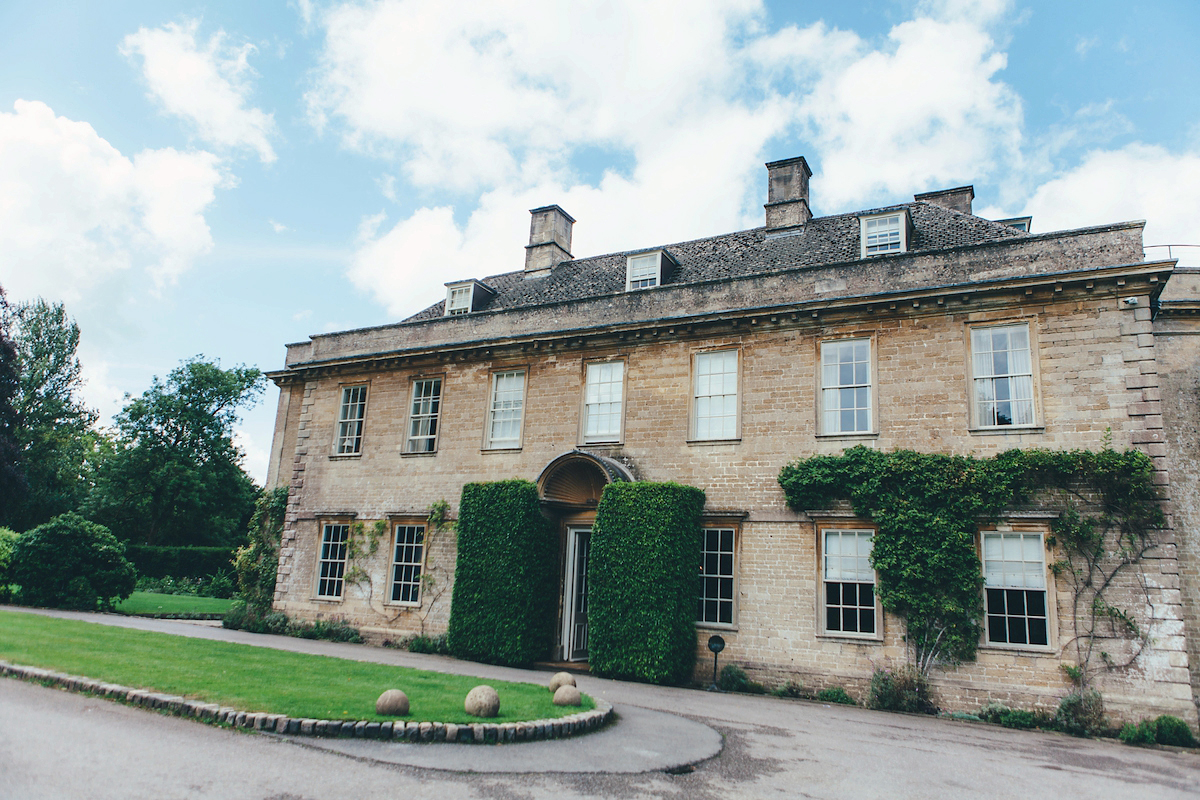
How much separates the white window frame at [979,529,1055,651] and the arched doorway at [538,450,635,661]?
7.06 metres

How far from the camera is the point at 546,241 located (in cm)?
2364

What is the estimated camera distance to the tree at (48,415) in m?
39.8

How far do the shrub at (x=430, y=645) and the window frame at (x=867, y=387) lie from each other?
9.75 meters

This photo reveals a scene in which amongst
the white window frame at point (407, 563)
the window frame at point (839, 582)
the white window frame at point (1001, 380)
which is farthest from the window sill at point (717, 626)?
the white window frame at point (407, 563)

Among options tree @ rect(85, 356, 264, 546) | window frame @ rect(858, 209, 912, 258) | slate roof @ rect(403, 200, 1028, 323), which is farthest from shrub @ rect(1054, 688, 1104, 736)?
tree @ rect(85, 356, 264, 546)

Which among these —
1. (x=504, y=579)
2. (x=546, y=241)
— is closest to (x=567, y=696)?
→ (x=504, y=579)

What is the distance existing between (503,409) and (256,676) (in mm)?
9268

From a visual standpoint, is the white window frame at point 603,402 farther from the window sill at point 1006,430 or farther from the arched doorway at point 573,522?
the window sill at point 1006,430

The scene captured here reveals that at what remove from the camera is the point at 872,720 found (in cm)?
1156

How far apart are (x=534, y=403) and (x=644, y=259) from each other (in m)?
4.97

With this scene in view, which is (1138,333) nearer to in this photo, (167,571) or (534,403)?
(534,403)

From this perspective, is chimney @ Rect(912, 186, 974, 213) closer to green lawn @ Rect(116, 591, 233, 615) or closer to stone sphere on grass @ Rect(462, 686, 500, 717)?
stone sphere on grass @ Rect(462, 686, 500, 717)

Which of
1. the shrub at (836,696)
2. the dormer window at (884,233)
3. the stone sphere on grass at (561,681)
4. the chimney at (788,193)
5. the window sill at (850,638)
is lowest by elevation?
the shrub at (836,696)

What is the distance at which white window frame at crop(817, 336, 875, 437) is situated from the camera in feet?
47.7
